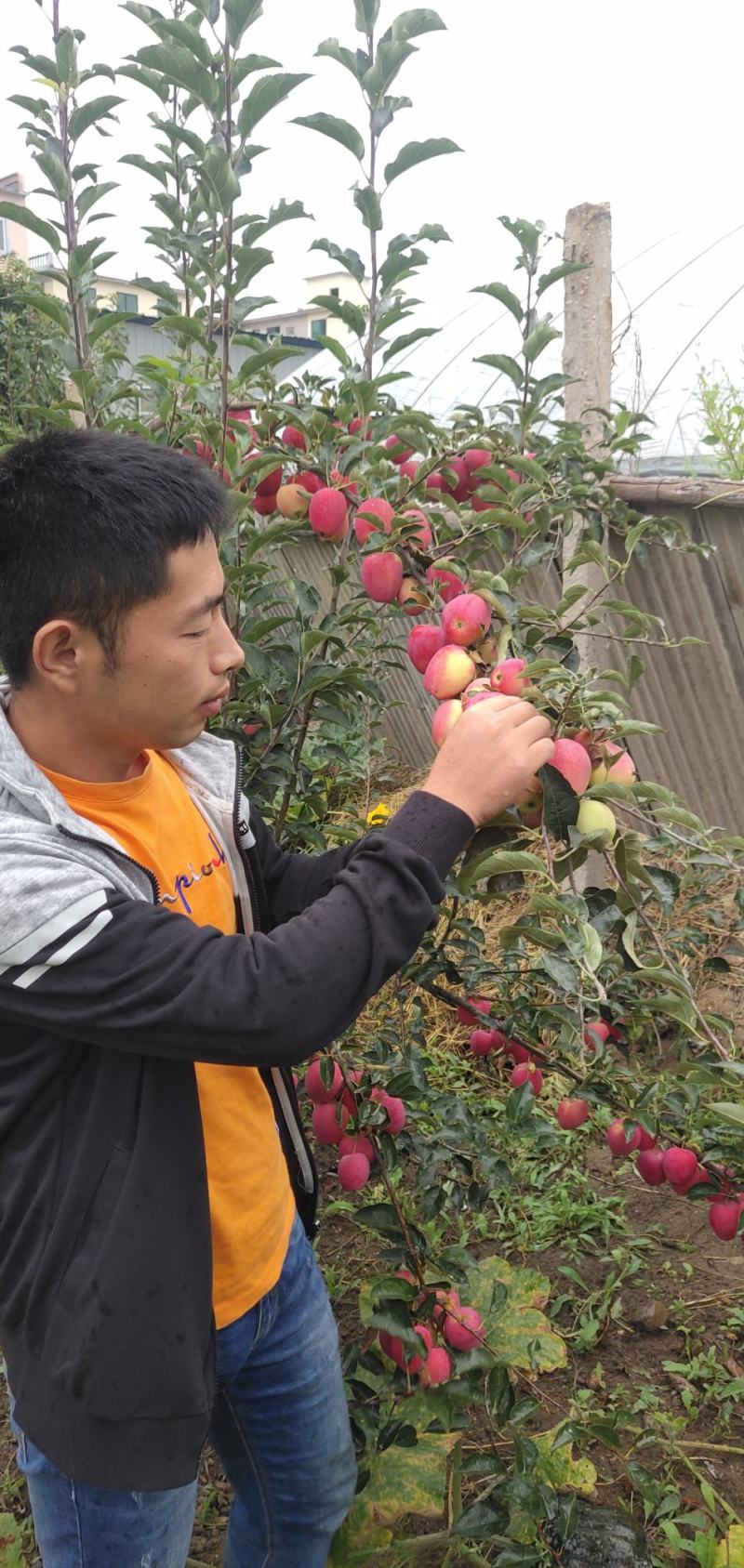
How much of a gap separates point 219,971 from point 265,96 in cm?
99

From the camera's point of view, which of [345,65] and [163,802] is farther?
[345,65]

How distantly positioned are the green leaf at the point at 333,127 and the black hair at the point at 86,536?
0.60m

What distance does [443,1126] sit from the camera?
4.61ft

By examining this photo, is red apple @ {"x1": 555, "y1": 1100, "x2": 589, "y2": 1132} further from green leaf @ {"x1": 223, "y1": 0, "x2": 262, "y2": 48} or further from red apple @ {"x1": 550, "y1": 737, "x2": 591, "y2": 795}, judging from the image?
green leaf @ {"x1": 223, "y1": 0, "x2": 262, "y2": 48}

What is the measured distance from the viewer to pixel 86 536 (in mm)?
952

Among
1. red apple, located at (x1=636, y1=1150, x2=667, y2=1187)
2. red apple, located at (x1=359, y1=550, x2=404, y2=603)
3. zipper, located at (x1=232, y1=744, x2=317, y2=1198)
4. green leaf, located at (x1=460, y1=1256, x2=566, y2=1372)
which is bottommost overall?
green leaf, located at (x1=460, y1=1256, x2=566, y2=1372)

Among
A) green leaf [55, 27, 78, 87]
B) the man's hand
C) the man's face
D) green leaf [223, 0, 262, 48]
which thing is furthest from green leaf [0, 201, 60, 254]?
the man's hand

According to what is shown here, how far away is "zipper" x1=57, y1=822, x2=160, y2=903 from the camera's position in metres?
0.95

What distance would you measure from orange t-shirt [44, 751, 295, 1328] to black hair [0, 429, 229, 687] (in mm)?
179

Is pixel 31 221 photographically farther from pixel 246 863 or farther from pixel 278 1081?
pixel 278 1081

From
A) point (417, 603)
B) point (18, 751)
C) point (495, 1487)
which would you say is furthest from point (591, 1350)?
point (18, 751)

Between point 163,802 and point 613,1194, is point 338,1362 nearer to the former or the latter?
point 163,802

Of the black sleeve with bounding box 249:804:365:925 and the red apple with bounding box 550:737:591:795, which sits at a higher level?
the red apple with bounding box 550:737:591:795

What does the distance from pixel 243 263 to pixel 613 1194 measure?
6.38 ft
